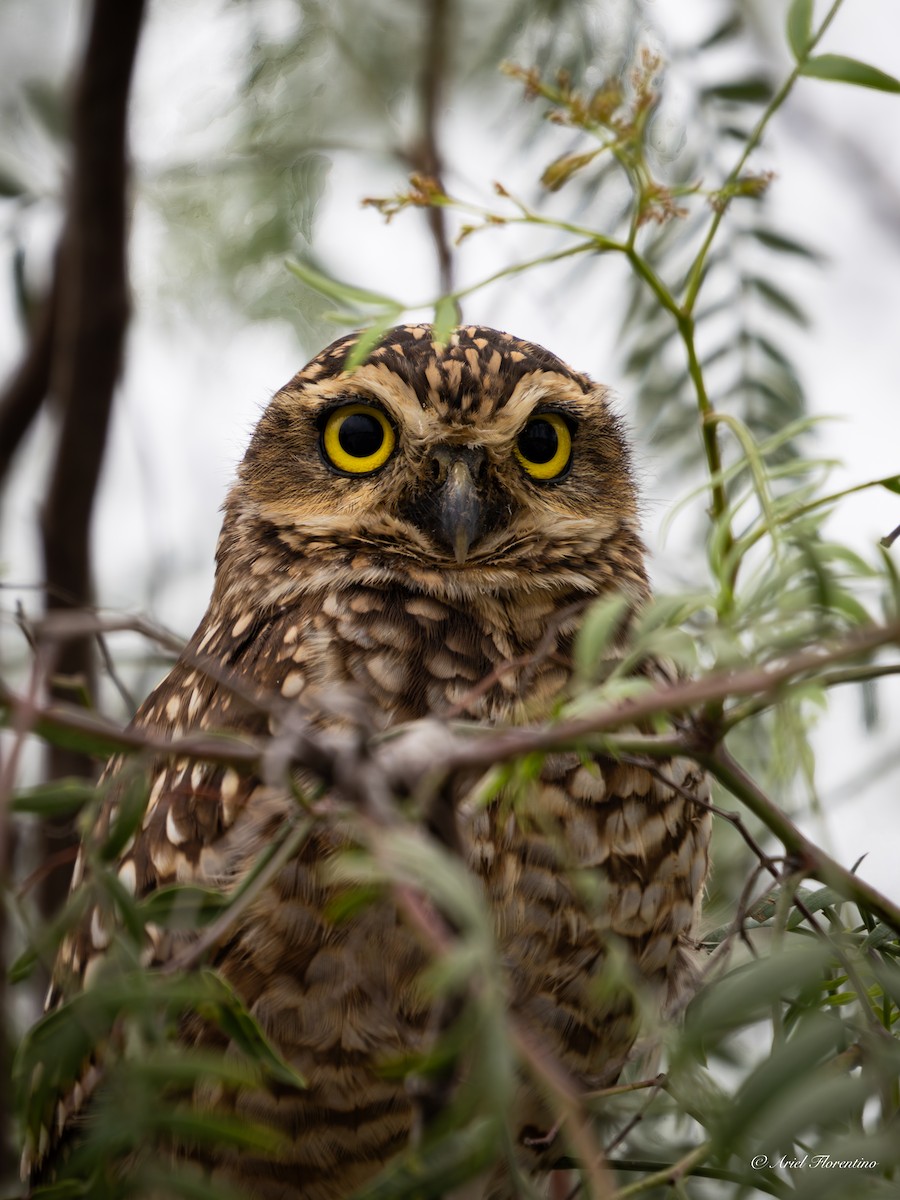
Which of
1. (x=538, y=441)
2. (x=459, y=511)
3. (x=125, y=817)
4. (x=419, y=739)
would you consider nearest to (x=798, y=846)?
(x=419, y=739)

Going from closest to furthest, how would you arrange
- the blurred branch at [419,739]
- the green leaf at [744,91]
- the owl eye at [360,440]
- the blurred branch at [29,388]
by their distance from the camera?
the blurred branch at [419,739] → the owl eye at [360,440] → the green leaf at [744,91] → the blurred branch at [29,388]

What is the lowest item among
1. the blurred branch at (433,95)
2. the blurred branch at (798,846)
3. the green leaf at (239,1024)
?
the green leaf at (239,1024)

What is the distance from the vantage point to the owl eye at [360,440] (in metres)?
2.27

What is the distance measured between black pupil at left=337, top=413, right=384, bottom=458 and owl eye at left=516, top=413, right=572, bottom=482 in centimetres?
25

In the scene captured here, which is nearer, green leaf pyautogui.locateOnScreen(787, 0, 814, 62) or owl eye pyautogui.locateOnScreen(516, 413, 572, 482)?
green leaf pyautogui.locateOnScreen(787, 0, 814, 62)

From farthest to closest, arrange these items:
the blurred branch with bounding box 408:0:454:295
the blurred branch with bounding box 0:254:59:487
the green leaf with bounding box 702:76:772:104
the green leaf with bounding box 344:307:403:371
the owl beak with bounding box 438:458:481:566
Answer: the blurred branch with bounding box 0:254:59:487 < the blurred branch with bounding box 408:0:454:295 < the green leaf with bounding box 702:76:772:104 < the owl beak with bounding box 438:458:481:566 < the green leaf with bounding box 344:307:403:371

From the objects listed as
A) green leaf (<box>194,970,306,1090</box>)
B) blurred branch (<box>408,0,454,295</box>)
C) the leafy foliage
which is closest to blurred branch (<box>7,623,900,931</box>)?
the leafy foliage

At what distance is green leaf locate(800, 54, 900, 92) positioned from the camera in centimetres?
107

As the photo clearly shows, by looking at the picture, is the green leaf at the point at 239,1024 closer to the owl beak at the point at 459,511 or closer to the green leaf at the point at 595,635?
the green leaf at the point at 595,635

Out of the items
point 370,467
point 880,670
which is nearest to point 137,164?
point 370,467

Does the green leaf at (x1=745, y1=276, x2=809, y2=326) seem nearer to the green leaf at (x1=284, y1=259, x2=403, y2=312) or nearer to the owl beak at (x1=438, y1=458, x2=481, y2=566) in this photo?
the owl beak at (x1=438, y1=458, x2=481, y2=566)

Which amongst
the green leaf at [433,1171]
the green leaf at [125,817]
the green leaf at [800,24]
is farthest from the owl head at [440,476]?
the green leaf at [433,1171]

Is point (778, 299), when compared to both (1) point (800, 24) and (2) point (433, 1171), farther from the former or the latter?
(2) point (433, 1171)

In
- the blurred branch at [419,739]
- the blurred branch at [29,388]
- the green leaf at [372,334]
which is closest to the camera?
the blurred branch at [419,739]
